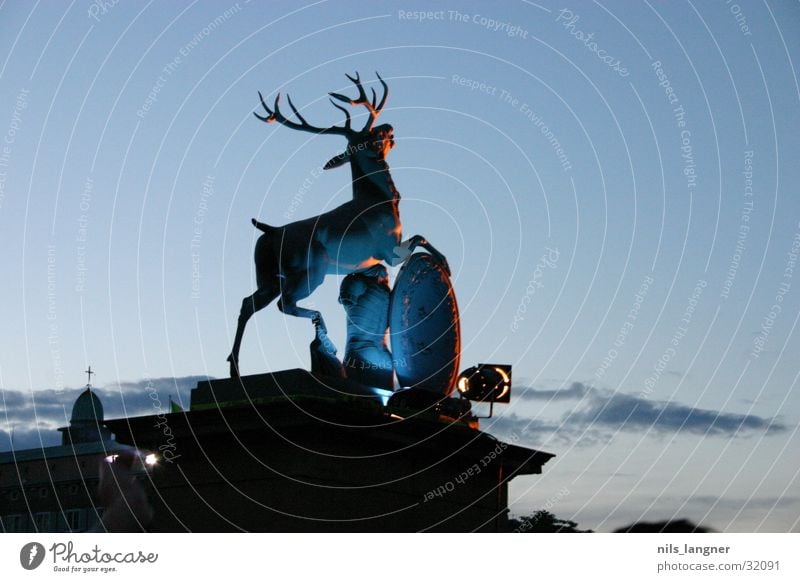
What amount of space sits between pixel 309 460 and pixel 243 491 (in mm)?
1376

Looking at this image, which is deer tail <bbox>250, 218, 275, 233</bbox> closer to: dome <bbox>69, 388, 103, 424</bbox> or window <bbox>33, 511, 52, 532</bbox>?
window <bbox>33, 511, 52, 532</bbox>

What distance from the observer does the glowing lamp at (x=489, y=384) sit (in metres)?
21.8

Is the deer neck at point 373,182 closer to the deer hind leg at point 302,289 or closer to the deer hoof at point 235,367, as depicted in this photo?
the deer hind leg at point 302,289

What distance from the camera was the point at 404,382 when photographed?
24438 millimetres

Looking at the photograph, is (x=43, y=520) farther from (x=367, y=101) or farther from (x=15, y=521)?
(x=367, y=101)

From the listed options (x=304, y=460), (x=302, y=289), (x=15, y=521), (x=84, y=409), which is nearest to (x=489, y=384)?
(x=304, y=460)

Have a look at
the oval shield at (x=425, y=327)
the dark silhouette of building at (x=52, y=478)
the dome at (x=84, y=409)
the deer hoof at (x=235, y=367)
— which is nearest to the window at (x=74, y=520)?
the dark silhouette of building at (x=52, y=478)

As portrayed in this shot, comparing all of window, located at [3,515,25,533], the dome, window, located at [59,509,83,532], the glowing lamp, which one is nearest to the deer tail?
the glowing lamp

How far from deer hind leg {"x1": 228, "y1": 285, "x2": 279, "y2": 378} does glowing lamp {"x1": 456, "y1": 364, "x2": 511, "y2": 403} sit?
400 centimetres

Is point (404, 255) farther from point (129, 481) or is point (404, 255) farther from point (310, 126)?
point (129, 481)

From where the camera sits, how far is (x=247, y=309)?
23.5 meters

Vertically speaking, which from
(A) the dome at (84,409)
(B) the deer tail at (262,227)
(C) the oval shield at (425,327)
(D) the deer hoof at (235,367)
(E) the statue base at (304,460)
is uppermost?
(A) the dome at (84,409)
